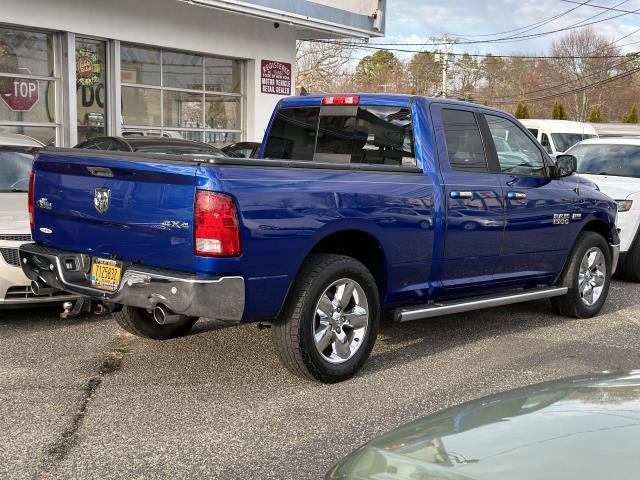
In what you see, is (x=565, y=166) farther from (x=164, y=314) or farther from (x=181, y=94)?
(x=181, y=94)

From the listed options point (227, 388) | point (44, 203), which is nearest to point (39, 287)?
point (44, 203)

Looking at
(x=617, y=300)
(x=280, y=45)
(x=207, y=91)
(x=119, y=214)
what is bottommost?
(x=617, y=300)

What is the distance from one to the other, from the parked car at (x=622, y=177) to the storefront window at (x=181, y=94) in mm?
8065

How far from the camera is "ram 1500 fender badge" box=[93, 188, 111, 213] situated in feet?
16.2

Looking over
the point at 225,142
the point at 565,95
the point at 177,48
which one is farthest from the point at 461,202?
the point at 565,95

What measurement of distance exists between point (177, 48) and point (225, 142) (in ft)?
8.47

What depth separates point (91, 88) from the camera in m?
14.0

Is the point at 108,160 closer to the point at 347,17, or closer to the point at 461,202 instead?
the point at 461,202

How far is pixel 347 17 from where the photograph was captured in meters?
17.2

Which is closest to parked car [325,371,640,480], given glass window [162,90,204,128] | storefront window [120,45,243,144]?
storefront window [120,45,243,144]

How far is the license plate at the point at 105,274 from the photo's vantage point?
16.1ft

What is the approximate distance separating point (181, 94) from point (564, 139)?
10.6 meters

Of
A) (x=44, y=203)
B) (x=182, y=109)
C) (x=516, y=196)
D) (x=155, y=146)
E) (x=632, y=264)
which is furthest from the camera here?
(x=182, y=109)

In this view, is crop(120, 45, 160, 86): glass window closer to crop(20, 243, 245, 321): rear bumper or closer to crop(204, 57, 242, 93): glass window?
crop(204, 57, 242, 93): glass window
